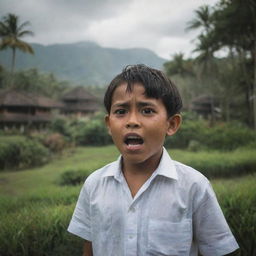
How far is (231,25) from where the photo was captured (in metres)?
17.9

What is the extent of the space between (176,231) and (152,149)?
1.34 ft

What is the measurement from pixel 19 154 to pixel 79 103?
2720cm

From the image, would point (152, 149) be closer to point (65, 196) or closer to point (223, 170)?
point (65, 196)

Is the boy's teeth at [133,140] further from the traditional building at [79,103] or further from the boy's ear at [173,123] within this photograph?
the traditional building at [79,103]

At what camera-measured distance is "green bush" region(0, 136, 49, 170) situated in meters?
11.1

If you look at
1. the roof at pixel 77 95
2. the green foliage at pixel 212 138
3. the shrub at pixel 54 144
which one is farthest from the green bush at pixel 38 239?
the roof at pixel 77 95

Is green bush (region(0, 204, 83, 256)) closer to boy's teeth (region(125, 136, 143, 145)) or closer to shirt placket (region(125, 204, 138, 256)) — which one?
shirt placket (region(125, 204, 138, 256))

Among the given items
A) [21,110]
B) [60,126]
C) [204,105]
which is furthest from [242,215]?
[204,105]

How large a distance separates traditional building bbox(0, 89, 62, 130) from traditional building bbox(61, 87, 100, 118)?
913cm

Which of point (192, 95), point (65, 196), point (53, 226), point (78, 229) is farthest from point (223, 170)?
point (192, 95)

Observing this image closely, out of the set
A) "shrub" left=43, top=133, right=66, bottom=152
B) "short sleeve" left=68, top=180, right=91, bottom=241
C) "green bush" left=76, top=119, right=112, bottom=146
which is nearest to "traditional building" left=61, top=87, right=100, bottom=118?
"green bush" left=76, top=119, right=112, bottom=146

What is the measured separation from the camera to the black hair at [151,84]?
4.38 ft

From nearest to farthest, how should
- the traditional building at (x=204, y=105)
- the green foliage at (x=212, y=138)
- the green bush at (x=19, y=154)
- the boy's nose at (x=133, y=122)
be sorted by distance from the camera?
1. the boy's nose at (x=133, y=122)
2. the green bush at (x=19, y=154)
3. the green foliage at (x=212, y=138)
4. the traditional building at (x=204, y=105)

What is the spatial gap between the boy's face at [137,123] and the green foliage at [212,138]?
11.9 metres
